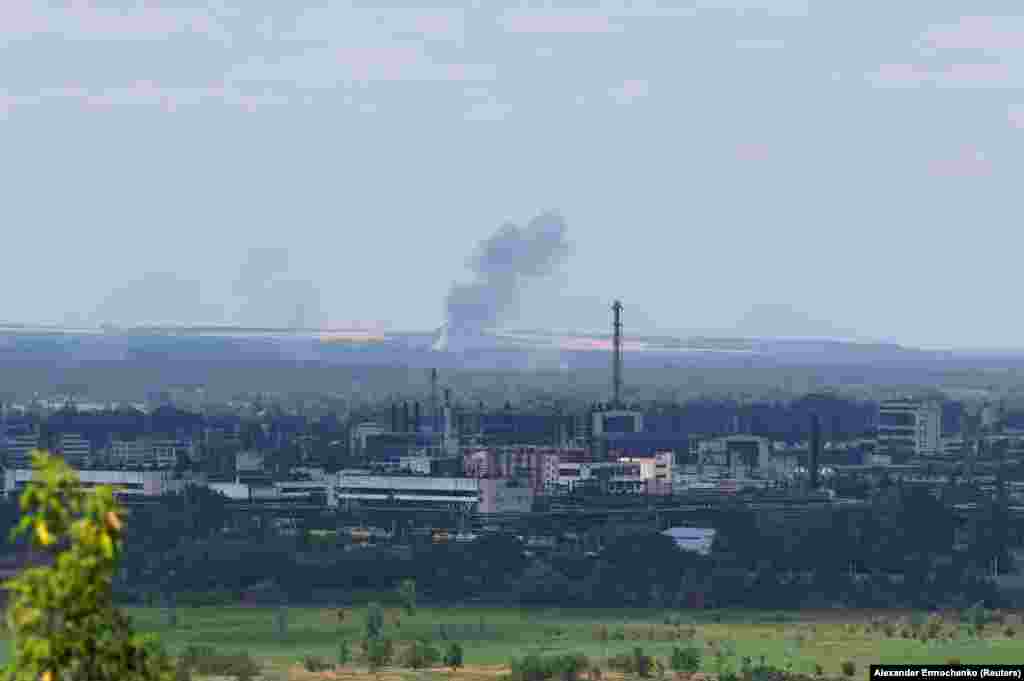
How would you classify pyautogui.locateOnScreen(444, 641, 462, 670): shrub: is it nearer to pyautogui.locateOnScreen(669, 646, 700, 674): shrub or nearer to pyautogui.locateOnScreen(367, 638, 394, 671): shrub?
pyautogui.locateOnScreen(367, 638, 394, 671): shrub

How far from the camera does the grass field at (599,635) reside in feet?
236

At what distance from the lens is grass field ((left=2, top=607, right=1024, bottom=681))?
236 feet

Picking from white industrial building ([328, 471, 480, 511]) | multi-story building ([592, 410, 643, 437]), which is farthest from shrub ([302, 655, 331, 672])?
multi-story building ([592, 410, 643, 437])

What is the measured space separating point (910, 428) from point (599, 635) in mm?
109507

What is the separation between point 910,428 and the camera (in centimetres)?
18825

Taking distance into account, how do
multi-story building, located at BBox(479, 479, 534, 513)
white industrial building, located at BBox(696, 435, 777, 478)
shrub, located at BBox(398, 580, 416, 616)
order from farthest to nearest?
1. white industrial building, located at BBox(696, 435, 777, 478)
2. multi-story building, located at BBox(479, 479, 534, 513)
3. shrub, located at BBox(398, 580, 416, 616)

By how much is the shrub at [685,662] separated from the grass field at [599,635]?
48 centimetres

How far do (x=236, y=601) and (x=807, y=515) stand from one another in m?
29.6

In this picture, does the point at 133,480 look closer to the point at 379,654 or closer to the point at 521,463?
the point at 521,463

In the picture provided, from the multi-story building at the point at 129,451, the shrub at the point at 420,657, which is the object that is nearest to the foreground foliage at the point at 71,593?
the shrub at the point at 420,657

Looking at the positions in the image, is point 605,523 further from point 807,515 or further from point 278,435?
point 278,435

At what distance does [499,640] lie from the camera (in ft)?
258

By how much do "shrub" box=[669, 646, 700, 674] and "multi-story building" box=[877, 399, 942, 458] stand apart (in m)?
109

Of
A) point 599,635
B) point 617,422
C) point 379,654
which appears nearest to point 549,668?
point 379,654
